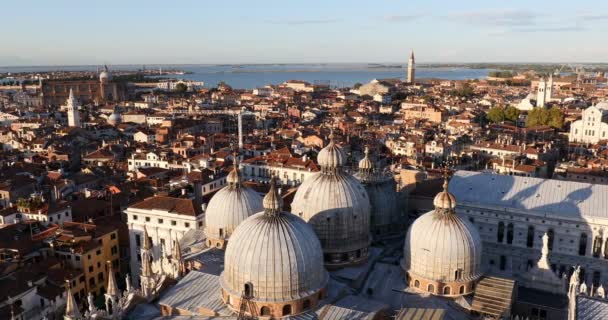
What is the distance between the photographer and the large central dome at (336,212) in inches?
965

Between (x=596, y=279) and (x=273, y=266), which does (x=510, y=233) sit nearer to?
(x=596, y=279)

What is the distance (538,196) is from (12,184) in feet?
141

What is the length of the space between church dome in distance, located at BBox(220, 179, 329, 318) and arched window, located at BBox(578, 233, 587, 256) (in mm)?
16163

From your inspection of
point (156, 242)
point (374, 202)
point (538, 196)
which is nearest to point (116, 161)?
point (156, 242)

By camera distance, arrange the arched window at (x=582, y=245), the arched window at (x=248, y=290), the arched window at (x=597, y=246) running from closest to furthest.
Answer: the arched window at (x=248, y=290) → the arched window at (x=597, y=246) → the arched window at (x=582, y=245)

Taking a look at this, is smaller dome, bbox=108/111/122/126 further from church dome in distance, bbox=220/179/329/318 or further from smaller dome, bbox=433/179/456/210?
smaller dome, bbox=433/179/456/210

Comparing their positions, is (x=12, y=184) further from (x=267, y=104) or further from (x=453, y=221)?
(x=267, y=104)

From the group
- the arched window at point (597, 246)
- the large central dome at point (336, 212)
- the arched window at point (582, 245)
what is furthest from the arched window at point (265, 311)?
the arched window at point (597, 246)

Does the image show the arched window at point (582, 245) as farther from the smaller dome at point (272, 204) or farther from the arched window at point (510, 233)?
the smaller dome at point (272, 204)

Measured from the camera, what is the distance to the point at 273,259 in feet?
64.4

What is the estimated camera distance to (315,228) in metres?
24.7

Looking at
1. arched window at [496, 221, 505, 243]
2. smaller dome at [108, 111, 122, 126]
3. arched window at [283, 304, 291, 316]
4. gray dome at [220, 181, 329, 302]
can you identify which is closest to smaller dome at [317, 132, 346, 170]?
gray dome at [220, 181, 329, 302]

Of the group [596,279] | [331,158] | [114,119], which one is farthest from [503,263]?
[114,119]

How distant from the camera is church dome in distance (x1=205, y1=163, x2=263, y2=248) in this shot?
26875 mm
